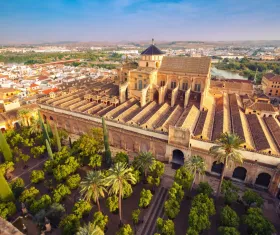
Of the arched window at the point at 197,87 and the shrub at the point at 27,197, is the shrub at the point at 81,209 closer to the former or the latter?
the shrub at the point at 27,197

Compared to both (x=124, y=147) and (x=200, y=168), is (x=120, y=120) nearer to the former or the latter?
(x=124, y=147)

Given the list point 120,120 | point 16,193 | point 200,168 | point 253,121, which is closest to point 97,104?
point 120,120

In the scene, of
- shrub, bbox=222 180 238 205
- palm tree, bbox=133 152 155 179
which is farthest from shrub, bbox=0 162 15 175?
shrub, bbox=222 180 238 205

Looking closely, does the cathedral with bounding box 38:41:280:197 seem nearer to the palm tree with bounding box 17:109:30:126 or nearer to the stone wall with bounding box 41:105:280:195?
the stone wall with bounding box 41:105:280:195

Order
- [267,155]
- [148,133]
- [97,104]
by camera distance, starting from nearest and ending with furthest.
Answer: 1. [267,155]
2. [148,133]
3. [97,104]

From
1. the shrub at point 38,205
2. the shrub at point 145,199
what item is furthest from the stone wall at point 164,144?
the shrub at point 38,205

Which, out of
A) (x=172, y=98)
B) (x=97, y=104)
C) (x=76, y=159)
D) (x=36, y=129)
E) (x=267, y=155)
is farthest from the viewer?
(x=97, y=104)
